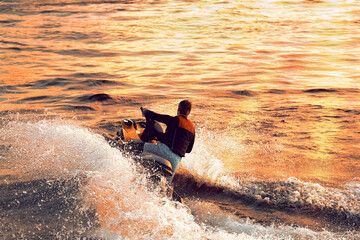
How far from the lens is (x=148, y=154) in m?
6.11

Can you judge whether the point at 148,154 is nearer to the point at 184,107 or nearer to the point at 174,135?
the point at 174,135

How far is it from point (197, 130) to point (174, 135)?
14.0 ft

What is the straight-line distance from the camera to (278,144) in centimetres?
970

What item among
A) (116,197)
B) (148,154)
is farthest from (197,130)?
(116,197)

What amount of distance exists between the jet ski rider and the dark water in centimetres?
56

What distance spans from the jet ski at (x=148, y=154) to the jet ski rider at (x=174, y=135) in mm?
115

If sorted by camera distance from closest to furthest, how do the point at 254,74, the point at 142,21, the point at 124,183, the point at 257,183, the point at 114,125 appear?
the point at 124,183
the point at 257,183
the point at 114,125
the point at 254,74
the point at 142,21

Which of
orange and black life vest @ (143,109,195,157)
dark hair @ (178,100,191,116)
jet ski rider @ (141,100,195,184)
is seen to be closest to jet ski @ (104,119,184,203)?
jet ski rider @ (141,100,195,184)

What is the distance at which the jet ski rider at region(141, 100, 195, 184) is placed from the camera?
19.5ft

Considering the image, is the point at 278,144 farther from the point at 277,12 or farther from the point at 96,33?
the point at 277,12

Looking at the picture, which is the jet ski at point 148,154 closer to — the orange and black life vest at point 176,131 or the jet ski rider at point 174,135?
the jet ski rider at point 174,135

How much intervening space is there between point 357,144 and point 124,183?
6.50 meters

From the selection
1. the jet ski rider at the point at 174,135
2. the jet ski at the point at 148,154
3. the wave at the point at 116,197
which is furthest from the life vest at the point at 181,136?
the wave at the point at 116,197

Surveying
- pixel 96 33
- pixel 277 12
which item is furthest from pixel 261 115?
pixel 277 12
